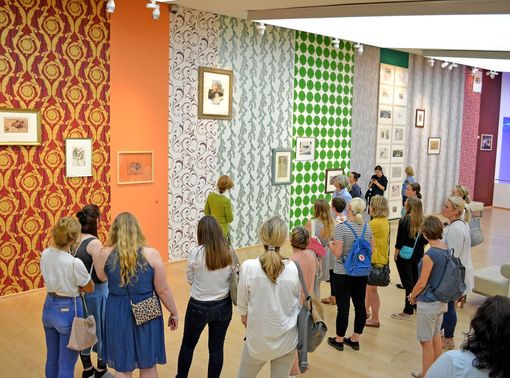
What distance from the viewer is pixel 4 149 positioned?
23.2ft

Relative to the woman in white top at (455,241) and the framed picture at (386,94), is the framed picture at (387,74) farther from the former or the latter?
the woman in white top at (455,241)

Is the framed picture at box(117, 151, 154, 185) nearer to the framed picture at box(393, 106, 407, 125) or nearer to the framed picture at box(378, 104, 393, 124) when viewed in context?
the framed picture at box(378, 104, 393, 124)

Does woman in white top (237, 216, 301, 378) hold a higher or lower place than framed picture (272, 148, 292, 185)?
lower

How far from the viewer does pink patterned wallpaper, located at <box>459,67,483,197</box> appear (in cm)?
1709

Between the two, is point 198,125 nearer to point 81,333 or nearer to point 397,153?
point 81,333


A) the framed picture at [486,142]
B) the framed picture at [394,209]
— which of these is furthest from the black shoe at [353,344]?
the framed picture at [486,142]

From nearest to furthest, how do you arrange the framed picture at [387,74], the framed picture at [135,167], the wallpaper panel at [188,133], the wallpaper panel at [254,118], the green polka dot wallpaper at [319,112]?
the framed picture at [135,167], the wallpaper panel at [188,133], the wallpaper panel at [254,118], the green polka dot wallpaper at [319,112], the framed picture at [387,74]

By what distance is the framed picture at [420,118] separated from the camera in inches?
591

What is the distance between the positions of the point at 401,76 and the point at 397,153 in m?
2.03

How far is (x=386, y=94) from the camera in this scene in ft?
45.0

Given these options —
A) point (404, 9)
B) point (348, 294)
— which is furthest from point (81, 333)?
point (404, 9)

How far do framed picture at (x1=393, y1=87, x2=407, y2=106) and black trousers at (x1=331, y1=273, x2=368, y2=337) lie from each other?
9.44m

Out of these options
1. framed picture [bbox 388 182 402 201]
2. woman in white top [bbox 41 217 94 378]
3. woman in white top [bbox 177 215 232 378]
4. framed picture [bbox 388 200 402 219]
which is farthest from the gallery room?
framed picture [bbox 388 200 402 219]

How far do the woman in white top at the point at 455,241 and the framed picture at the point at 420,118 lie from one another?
32.2 ft
